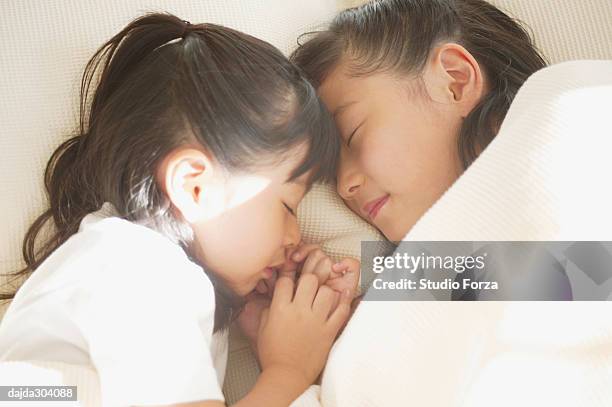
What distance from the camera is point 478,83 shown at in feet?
3.54

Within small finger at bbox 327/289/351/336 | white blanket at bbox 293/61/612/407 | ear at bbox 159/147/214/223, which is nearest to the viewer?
white blanket at bbox 293/61/612/407

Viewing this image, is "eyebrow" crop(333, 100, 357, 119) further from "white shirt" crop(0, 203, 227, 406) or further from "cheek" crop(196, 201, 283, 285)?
"white shirt" crop(0, 203, 227, 406)

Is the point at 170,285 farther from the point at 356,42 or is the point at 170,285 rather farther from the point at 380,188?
the point at 356,42

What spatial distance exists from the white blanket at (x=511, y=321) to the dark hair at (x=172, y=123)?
0.28 metres

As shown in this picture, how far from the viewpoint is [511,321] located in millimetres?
705

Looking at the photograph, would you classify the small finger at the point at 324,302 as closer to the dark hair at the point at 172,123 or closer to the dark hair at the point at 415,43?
the dark hair at the point at 172,123

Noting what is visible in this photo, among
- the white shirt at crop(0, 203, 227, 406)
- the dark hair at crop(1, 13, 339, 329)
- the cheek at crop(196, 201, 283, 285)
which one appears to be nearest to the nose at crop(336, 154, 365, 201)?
the dark hair at crop(1, 13, 339, 329)

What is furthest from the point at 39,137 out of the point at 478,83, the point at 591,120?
the point at 591,120

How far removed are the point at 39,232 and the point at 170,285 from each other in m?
0.31

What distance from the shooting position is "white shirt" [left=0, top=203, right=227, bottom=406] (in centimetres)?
79

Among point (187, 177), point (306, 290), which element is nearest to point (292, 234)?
point (306, 290)

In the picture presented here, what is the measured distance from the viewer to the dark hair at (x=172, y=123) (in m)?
0.93

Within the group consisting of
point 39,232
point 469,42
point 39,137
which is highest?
point 469,42

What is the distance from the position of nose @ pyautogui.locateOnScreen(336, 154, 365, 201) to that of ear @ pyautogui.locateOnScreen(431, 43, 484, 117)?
172 mm
